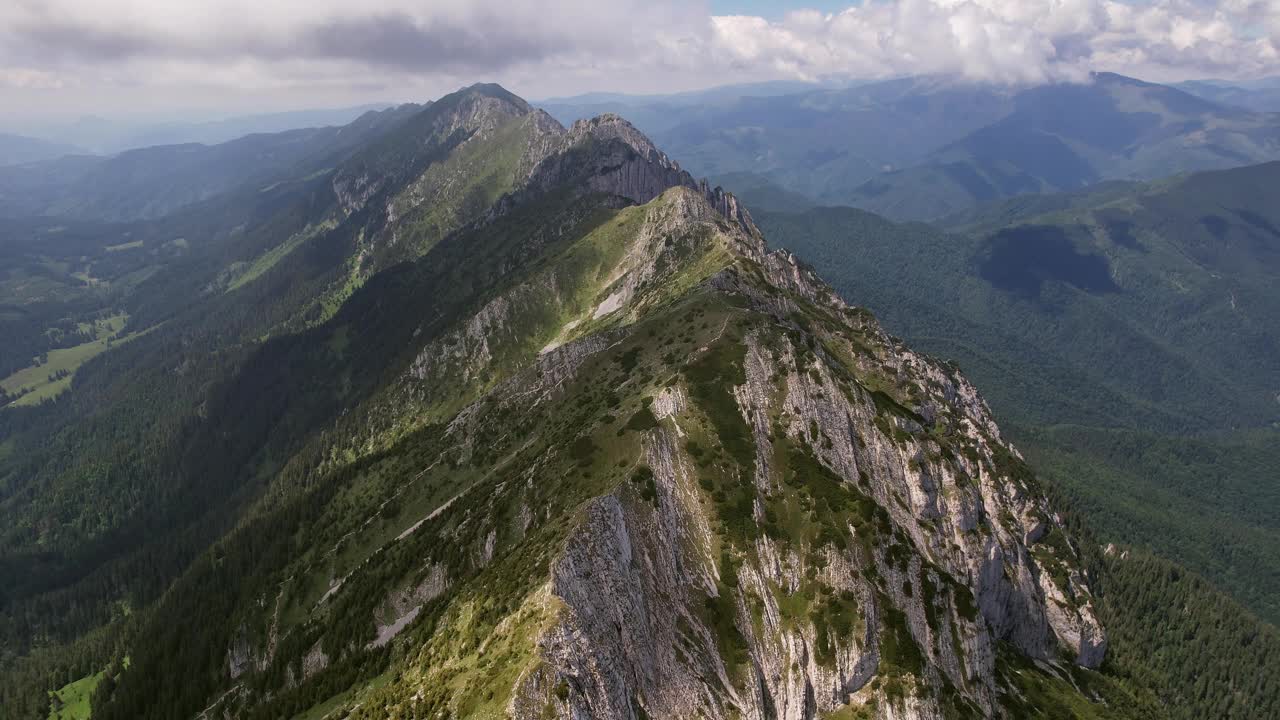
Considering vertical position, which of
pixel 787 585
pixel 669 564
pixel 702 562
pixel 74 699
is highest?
pixel 669 564

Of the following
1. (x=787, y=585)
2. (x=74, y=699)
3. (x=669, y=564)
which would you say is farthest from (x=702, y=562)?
(x=74, y=699)

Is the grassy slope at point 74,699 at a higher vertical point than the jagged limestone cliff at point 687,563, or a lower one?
lower

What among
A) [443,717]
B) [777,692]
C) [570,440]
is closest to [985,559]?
[777,692]

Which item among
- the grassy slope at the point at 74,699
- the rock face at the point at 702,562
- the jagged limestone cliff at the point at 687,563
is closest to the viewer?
the rock face at the point at 702,562

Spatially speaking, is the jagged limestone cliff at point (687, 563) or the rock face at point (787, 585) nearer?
the rock face at point (787, 585)

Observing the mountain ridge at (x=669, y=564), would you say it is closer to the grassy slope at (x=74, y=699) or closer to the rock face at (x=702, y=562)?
the rock face at (x=702, y=562)

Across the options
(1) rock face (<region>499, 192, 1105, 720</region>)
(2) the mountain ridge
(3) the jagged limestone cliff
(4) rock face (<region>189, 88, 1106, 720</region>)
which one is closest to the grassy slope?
(2) the mountain ridge

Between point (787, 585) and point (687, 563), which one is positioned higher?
point (687, 563)

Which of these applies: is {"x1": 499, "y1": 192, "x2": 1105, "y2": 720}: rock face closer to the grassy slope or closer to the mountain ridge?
the mountain ridge

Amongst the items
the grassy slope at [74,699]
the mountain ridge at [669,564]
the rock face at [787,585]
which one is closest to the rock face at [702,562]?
the rock face at [787,585]

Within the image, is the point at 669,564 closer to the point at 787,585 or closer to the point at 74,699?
the point at 787,585
